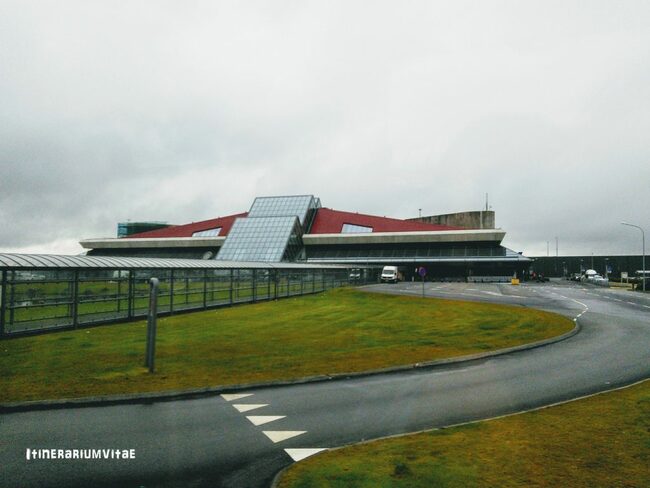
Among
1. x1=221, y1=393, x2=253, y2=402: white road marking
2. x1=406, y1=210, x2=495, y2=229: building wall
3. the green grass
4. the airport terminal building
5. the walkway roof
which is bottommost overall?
x1=221, y1=393, x2=253, y2=402: white road marking

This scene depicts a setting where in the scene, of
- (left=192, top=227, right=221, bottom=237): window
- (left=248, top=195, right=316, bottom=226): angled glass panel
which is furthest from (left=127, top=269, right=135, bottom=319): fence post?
(left=192, top=227, right=221, bottom=237): window

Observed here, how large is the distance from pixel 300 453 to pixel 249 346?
9225 millimetres

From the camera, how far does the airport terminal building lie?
8575cm

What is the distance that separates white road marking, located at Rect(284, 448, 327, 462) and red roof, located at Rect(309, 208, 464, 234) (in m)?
87.4

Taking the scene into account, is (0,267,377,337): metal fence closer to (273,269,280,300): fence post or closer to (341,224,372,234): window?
(273,269,280,300): fence post

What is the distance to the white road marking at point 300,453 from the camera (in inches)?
263

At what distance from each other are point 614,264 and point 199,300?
14132 cm

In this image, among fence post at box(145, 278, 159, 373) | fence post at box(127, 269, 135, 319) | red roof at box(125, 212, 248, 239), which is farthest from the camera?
red roof at box(125, 212, 248, 239)

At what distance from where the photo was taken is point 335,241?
312ft

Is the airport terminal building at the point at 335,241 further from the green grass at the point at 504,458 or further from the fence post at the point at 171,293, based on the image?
the green grass at the point at 504,458

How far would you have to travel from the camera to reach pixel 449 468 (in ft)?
19.9

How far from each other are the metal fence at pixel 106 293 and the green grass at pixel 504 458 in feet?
51.1

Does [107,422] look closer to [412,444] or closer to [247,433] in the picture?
[247,433]

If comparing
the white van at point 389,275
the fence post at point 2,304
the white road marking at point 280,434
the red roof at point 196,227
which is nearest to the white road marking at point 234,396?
the white road marking at point 280,434
